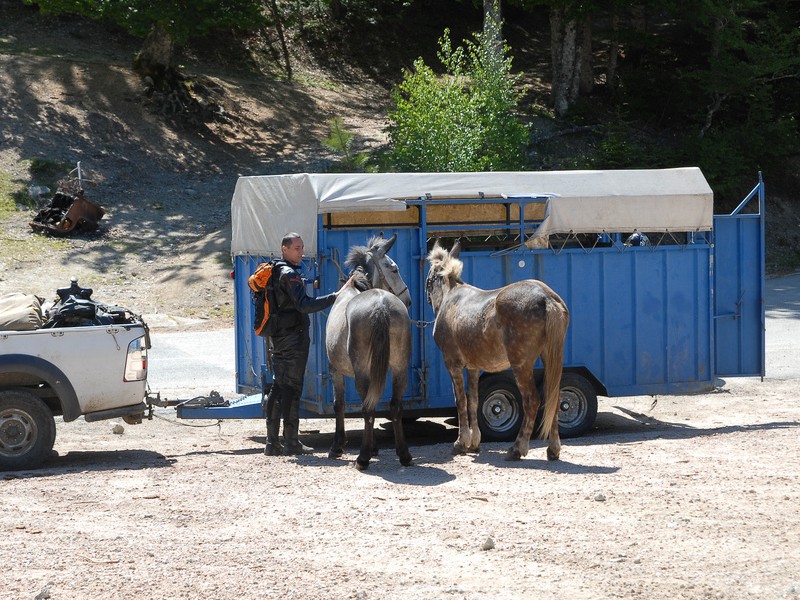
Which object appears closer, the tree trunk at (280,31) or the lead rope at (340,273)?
the lead rope at (340,273)

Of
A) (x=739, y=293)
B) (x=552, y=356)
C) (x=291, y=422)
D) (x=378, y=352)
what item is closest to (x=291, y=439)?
(x=291, y=422)

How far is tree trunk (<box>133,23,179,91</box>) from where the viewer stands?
1316 inches

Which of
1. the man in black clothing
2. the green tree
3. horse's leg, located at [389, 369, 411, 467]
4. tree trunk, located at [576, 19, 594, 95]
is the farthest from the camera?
tree trunk, located at [576, 19, 594, 95]

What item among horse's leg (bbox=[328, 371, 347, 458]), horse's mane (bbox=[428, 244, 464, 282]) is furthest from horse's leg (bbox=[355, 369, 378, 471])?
horse's mane (bbox=[428, 244, 464, 282])

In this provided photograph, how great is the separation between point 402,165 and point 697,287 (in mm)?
14057

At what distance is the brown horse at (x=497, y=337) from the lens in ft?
31.1

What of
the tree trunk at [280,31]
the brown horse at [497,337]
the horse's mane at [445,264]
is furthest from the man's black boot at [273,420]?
the tree trunk at [280,31]

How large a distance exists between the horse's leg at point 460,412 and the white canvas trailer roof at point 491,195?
1.80 metres

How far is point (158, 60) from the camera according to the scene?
33688 millimetres

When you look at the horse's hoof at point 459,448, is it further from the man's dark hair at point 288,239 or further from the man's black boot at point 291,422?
the man's dark hair at point 288,239

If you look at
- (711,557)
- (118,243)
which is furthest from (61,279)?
(711,557)

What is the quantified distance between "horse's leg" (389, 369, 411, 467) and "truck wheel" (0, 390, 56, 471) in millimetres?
3196

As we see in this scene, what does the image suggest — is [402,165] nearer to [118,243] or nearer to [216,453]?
[118,243]

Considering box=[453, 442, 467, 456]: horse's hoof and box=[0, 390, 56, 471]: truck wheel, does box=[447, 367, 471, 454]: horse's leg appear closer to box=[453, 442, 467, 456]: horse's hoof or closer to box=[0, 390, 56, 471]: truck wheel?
box=[453, 442, 467, 456]: horse's hoof
